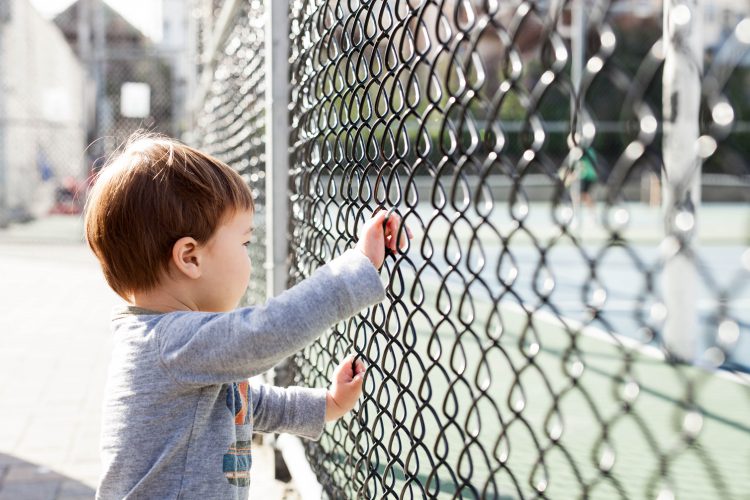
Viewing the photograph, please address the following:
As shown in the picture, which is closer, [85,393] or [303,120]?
[303,120]

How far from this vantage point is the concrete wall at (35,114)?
58.1 feet

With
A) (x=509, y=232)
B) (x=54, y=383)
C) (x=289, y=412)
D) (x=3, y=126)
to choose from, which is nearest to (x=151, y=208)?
(x=289, y=412)

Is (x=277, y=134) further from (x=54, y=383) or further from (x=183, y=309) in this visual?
(x=54, y=383)

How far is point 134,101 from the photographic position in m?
18.3

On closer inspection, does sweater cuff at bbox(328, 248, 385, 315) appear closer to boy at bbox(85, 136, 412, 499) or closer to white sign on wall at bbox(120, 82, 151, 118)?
boy at bbox(85, 136, 412, 499)

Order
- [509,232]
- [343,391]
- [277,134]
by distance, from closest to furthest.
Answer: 1. [343,391]
2. [509,232]
3. [277,134]

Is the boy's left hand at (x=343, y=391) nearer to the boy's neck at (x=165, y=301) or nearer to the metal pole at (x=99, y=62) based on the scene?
the boy's neck at (x=165, y=301)

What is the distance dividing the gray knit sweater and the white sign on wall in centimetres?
1692

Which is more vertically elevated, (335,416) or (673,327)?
(335,416)

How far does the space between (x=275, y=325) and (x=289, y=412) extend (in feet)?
1.73

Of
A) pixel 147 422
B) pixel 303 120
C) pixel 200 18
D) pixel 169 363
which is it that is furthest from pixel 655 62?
pixel 200 18

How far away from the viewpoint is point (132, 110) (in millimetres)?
18438

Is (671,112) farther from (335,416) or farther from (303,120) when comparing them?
(303,120)

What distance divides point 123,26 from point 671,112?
37.7 metres
